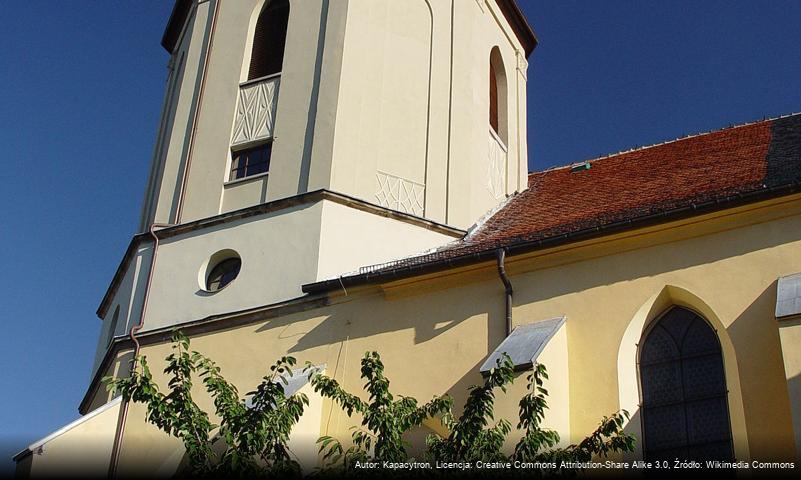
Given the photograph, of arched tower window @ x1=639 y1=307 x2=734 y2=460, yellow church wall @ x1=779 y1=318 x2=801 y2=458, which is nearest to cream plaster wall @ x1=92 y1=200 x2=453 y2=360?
arched tower window @ x1=639 y1=307 x2=734 y2=460

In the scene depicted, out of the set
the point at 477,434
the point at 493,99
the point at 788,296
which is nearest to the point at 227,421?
the point at 477,434

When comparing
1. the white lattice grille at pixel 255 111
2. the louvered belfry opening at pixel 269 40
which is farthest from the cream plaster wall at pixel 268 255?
the louvered belfry opening at pixel 269 40

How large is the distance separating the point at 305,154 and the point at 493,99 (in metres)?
5.05

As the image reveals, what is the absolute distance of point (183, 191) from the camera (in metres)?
17.5

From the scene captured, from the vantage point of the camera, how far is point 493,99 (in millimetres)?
20516

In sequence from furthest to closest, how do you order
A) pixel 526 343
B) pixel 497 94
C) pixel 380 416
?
1. pixel 497 94
2. pixel 526 343
3. pixel 380 416

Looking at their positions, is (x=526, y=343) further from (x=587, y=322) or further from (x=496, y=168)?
(x=496, y=168)

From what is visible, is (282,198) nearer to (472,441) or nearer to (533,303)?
(533,303)

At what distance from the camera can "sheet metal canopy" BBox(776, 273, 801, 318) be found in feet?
37.5

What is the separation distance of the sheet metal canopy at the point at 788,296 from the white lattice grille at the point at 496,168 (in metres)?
6.94

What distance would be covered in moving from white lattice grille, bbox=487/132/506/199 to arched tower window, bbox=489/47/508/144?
0.62 metres

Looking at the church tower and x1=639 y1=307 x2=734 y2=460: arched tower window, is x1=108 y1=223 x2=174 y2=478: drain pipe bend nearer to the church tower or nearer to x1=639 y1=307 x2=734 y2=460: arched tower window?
the church tower

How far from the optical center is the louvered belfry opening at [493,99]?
20.3m

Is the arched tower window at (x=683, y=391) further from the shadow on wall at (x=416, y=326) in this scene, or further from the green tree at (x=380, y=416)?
Answer: the green tree at (x=380, y=416)
